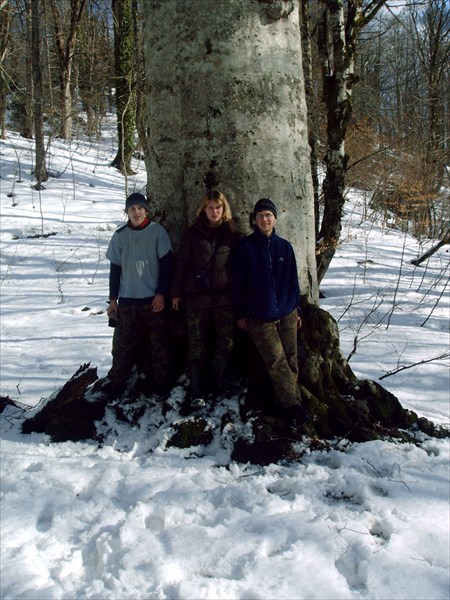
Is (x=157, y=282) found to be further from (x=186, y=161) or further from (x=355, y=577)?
(x=355, y=577)

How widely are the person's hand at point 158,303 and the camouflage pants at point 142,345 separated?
39 millimetres

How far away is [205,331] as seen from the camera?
129 inches

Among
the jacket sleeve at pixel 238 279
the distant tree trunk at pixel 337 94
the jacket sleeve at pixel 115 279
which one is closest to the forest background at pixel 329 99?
the distant tree trunk at pixel 337 94

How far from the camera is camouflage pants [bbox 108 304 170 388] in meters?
3.33

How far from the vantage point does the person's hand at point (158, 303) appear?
11.1 ft

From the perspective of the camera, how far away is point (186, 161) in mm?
3148

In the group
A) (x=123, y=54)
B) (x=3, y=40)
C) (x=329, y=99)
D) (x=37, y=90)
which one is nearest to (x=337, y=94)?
(x=329, y=99)

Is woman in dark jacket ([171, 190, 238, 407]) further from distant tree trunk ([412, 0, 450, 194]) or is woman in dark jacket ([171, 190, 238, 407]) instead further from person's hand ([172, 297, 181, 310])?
distant tree trunk ([412, 0, 450, 194])

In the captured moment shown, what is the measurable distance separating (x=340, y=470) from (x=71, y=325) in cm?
Result: 487

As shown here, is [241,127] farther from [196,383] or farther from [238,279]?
[196,383]

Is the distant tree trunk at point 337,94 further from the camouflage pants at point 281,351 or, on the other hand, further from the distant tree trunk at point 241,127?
the camouflage pants at point 281,351

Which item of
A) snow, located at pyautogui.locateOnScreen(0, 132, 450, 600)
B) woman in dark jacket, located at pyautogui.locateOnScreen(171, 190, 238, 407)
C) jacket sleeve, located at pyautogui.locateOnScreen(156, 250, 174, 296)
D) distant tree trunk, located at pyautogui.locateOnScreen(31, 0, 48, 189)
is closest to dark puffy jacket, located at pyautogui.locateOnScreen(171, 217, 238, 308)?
woman in dark jacket, located at pyautogui.locateOnScreen(171, 190, 238, 407)

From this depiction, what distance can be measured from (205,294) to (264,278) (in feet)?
1.35

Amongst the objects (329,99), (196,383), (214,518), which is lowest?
(214,518)
